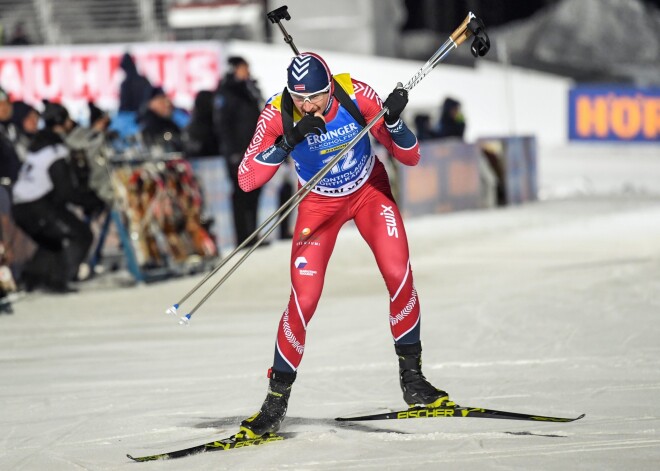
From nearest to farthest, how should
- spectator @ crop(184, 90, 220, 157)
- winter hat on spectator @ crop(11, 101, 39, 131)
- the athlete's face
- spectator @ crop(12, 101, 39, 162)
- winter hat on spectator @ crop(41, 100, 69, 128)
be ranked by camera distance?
the athlete's face → winter hat on spectator @ crop(41, 100, 69, 128) → spectator @ crop(12, 101, 39, 162) → winter hat on spectator @ crop(11, 101, 39, 131) → spectator @ crop(184, 90, 220, 157)

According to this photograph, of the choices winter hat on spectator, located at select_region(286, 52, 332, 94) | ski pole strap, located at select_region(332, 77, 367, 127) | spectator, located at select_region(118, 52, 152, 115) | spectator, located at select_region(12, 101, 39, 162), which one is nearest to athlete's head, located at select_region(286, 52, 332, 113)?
winter hat on spectator, located at select_region(286, 52, 332, 94)

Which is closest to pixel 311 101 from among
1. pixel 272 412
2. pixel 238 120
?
pixel 272 412

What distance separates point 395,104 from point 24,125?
8.10 m

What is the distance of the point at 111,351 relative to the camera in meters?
9.66

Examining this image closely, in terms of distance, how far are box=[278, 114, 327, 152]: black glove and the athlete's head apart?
0.37ft

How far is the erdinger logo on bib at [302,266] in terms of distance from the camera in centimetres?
675

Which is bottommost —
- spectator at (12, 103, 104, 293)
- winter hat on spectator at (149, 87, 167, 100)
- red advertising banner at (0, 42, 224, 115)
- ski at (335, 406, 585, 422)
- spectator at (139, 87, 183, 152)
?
ski at (335, 406, 585, 422)

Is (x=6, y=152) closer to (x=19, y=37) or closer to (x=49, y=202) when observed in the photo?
(x=49, y=202)

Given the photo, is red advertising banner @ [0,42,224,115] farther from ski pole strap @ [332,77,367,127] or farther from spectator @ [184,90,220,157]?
ski pole strap @ [332,77,367,127]

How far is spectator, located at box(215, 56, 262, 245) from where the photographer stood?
14336mm

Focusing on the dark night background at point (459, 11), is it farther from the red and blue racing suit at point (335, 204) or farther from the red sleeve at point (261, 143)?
the red sleeve at point (261, 143)

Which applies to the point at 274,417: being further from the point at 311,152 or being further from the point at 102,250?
the point at 102,250

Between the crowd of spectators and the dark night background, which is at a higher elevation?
the dark night background

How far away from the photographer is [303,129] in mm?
6465
